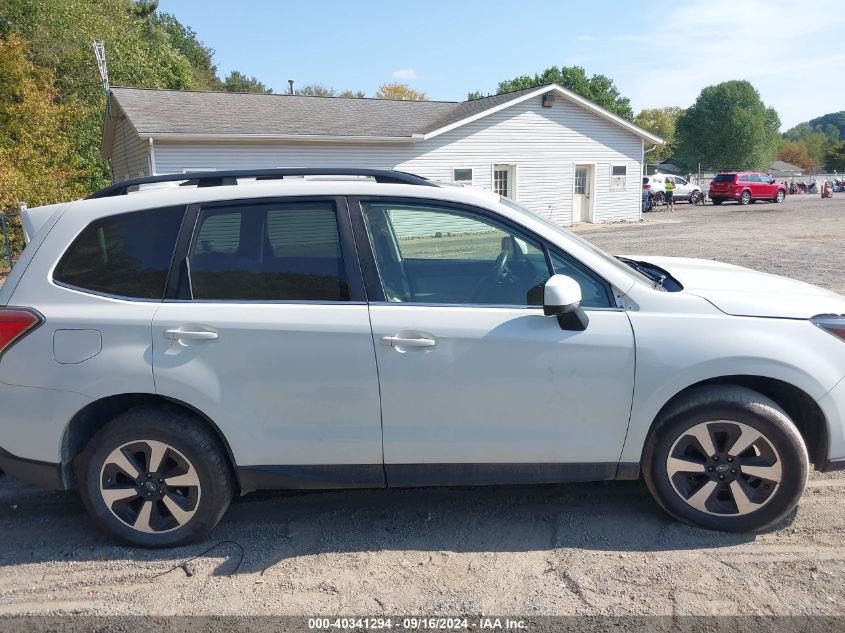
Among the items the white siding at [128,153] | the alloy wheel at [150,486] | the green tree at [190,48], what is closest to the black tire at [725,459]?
the alloy wheel at [150,486]

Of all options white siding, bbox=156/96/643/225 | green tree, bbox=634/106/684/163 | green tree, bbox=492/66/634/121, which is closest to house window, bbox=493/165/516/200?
white siding, bbox=156/96/643/225

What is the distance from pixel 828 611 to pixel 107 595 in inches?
125

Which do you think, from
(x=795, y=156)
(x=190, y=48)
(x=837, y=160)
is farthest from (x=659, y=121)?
(x=190, y=48)

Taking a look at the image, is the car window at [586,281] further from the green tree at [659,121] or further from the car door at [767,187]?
the green tree at [659,121]

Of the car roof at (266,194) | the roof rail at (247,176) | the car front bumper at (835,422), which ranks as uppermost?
the roof rail at (247,176)

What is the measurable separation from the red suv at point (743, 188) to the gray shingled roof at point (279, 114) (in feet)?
59.6

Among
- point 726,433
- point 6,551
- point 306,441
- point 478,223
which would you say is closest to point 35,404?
point 6,551

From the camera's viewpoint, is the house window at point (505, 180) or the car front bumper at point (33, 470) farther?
the house window at point (505, 180)

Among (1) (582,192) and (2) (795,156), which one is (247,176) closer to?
(1) (582,192)

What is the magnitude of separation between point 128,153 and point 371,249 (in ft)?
68.7

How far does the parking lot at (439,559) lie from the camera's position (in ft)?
9.87

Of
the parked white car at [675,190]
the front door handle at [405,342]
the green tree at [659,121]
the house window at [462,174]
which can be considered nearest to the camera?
the front door handle at [405,342]

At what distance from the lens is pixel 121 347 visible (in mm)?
3291

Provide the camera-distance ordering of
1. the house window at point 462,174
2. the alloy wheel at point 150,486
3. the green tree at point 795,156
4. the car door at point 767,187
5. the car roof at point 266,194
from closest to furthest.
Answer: the alloy wheel at point 150,486 < the car roof at point 266,194 < the house window at point 462,174 < the car door at point 767,187 < the green tree at point 795,156
